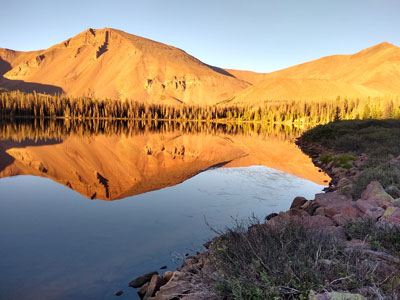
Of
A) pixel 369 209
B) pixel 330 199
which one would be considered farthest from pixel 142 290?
pixel 330 199

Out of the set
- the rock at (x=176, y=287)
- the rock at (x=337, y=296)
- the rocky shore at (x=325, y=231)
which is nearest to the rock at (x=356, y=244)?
the rocky shore at (x=325, y=231)

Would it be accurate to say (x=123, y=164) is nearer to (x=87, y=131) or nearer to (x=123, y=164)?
(x=123, y=164)

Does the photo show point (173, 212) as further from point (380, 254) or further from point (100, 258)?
point (380, 254)

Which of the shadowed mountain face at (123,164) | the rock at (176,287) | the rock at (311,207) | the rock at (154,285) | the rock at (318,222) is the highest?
the rock at (318,222)

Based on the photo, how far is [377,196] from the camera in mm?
9422

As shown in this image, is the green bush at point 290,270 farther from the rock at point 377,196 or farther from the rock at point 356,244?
the rock at point 377,196

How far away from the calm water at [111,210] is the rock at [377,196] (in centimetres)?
429

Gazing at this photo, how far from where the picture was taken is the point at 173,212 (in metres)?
13.4

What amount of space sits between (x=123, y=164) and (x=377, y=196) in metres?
20.0

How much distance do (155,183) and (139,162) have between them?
8.18m

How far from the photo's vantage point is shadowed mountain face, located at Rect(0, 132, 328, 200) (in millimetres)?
18688

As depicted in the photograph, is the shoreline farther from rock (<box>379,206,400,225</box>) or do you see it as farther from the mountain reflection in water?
the mountain reflection in water

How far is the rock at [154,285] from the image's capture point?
22.7ft

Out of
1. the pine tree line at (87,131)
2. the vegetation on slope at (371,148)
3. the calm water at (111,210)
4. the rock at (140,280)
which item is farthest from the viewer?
the pine tree line at (87,131)
